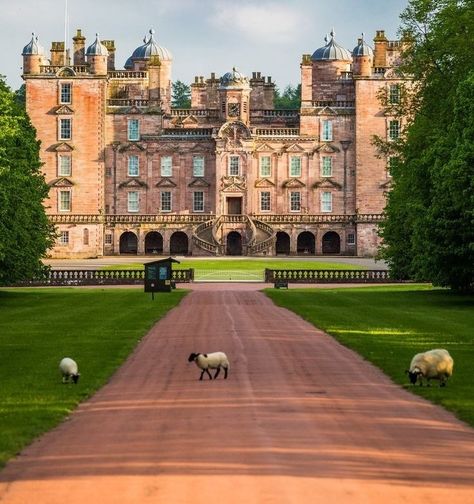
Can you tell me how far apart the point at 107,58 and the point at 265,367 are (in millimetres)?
113335

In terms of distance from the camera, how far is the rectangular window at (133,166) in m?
129

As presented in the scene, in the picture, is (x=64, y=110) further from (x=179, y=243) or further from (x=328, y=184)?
(x=328, y=184)

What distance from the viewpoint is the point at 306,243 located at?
128000 millimetres

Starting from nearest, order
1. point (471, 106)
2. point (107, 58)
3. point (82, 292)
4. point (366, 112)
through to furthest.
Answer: point (471, 106) → point (82, 292) → point (366, 112) → point (107, 58)

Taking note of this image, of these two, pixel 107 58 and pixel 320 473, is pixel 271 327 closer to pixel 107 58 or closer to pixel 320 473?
pixel 320 473

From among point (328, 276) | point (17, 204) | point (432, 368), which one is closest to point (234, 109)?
point (328, 276)

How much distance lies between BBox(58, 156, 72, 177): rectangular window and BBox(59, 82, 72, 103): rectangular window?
5758 mm

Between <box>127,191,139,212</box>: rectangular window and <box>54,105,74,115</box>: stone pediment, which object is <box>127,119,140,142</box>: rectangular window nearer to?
<box>127,191,139,212</box>: rectangular window

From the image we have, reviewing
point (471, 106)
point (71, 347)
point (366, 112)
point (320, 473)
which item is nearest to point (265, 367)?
point (71, 347)

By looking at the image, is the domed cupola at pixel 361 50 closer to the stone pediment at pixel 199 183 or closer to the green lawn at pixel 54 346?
the stone pediment at pixel 199 183

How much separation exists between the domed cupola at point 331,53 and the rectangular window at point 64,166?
32.6 m

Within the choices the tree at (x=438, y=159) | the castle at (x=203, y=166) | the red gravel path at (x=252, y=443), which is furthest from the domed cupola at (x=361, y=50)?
the red gravel path at (x=252, y=443)

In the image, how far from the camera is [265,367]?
88.1ft

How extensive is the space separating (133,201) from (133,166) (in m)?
3.59
